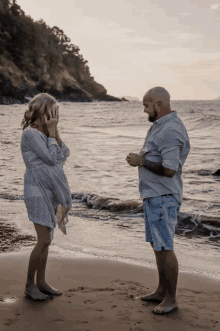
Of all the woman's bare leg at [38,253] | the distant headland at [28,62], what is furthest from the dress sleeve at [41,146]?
the distant headland at [28,62]

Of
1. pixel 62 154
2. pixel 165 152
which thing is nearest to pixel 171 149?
pixel 165 152

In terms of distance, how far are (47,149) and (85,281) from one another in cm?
136

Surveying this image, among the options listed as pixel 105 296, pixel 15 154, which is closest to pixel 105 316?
pixel 105 296

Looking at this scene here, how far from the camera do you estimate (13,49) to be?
78.2 m

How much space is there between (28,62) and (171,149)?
82.2 m

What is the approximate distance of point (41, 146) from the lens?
9.64 feet

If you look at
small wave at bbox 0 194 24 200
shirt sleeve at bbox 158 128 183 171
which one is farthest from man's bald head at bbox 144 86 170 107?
small wave at bbox 0 194 24 200

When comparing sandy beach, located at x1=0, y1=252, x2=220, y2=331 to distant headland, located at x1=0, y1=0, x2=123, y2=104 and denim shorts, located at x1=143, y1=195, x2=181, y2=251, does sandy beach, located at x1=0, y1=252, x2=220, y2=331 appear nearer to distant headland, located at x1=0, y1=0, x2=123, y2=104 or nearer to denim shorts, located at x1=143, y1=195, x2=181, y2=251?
denim shorts, located at x1=143, y1=195, x2=181, y2=251

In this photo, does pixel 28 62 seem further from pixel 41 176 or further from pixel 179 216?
pixel 41 176

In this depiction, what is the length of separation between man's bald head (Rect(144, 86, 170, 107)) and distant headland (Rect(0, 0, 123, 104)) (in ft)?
208

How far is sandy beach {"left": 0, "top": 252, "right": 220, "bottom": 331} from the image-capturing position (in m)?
2.63

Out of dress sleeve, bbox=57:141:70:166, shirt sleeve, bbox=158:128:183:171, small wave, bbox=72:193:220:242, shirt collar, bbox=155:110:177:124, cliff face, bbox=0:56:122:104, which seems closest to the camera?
shirt sleeve, bbox=158:128:183:171

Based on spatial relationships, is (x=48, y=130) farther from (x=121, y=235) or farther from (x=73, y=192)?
(x=73, y=192)

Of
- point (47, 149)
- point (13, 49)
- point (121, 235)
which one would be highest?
point (13, 49)
